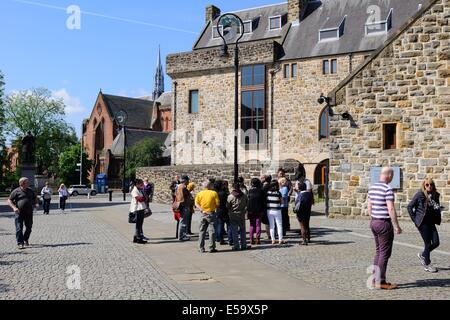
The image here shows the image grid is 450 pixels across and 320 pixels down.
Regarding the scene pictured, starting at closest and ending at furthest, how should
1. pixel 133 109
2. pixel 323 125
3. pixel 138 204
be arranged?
pixel 138 204, pixel 323 125, pixel 133 109

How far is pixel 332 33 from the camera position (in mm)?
34594

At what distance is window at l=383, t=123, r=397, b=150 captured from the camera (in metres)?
17.5

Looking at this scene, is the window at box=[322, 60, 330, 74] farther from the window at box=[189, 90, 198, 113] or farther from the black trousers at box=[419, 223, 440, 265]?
the black trousers at box=[419, 223, 440, 265]

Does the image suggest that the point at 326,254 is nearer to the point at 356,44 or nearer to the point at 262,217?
the point at 262,217

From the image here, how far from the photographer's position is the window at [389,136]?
17.5 m

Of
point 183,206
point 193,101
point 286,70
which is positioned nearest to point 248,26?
point 286,70

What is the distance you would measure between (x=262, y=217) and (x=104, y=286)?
6304 millimetres

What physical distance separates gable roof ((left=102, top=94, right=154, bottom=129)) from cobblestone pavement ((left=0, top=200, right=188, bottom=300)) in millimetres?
69521

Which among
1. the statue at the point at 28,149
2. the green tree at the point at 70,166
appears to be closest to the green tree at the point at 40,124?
the green tree at the point at 70,166

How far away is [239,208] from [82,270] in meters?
4.22

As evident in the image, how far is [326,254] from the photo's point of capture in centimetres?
1079

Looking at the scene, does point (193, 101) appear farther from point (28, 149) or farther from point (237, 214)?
point (237, 214)

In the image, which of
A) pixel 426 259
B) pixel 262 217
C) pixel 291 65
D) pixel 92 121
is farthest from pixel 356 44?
pixel 92 121

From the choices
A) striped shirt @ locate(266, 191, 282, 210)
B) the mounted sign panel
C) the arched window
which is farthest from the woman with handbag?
the arched window
